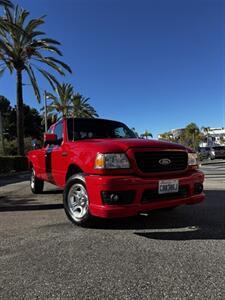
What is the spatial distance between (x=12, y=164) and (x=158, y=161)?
813 inches

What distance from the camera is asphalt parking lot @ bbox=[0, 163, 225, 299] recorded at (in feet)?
10.0

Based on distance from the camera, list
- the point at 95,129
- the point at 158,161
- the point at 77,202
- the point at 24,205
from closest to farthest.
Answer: the point at 158,161 < the point at 77,202 < the point at 95,129 < the point at 24,205

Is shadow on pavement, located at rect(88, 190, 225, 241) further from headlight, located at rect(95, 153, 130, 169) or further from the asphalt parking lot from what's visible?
headlight, located at rect(95, 153, 130, 169)

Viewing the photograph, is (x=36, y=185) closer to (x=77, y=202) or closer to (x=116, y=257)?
(x=77, y=202)

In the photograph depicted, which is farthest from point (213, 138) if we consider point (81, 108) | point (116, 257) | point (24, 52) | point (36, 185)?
point (116, 257)

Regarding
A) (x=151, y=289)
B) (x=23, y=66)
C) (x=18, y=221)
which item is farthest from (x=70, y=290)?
(x=23, y=66)

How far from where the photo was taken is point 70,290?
10.1 ft

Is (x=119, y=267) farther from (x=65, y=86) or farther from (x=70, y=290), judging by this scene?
(x=65, y=86)

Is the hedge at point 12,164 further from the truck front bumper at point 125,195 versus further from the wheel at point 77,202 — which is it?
the truck front bumper at point 125,195

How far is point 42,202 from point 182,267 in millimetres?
4786

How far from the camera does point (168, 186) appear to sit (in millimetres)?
4938

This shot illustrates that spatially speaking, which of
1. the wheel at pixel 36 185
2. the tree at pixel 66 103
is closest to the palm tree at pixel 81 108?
the tree at pixel 66 103

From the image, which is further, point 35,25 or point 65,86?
point 65,86

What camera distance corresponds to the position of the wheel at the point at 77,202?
5.05 m
